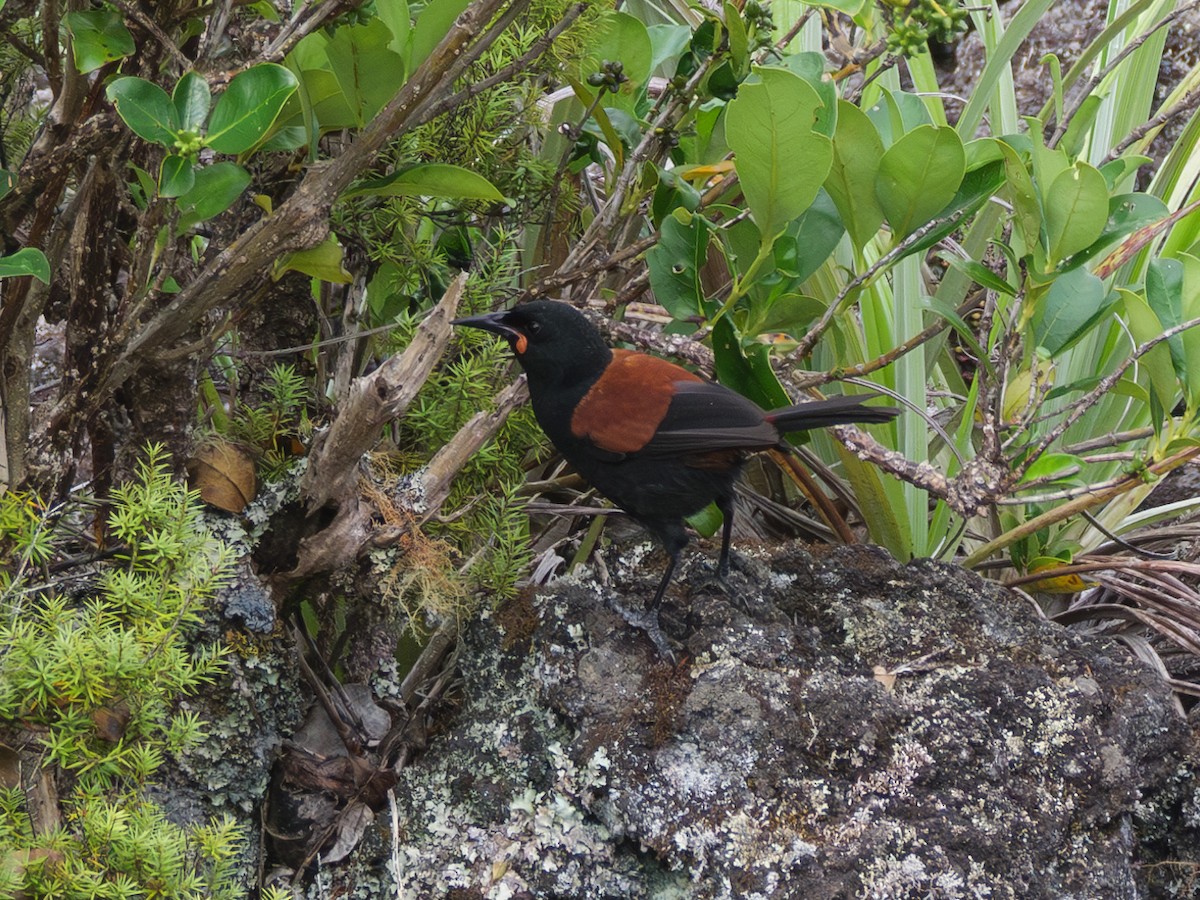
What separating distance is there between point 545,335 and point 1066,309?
0.95m

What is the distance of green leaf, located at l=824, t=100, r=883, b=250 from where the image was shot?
1948 millimetres

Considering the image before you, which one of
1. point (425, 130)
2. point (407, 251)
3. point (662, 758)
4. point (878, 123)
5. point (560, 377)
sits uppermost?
point (878, 123)

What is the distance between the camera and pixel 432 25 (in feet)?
5.66

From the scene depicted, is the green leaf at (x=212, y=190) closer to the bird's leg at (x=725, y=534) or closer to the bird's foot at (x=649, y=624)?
the bird's foot at (x=649, y=624)

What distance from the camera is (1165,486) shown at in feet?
10.6

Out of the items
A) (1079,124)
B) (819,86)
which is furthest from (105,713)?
(1079,124)

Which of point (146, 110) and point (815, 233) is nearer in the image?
point (146, 110)

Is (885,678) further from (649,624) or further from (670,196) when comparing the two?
(670,196)

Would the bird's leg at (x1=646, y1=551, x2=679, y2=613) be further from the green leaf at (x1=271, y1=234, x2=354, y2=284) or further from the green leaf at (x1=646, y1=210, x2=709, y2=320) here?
the green leaf at (x1=271, y1=234, x2=354, y2=284)

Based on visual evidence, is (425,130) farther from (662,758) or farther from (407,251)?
(662,758)

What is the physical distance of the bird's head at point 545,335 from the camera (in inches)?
81.5

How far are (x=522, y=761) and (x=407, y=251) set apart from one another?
967mm

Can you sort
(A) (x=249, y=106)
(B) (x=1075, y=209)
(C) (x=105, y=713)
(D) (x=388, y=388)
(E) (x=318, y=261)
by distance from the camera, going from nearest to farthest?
(C) (x=105, y=713) → (A) (x=249, y=106) → (D) (x=388, y=388) → (E) (x=318, y=261) → (B) (x=1075, y=209)

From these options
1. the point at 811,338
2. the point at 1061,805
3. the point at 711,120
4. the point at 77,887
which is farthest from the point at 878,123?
the point at 77,887
